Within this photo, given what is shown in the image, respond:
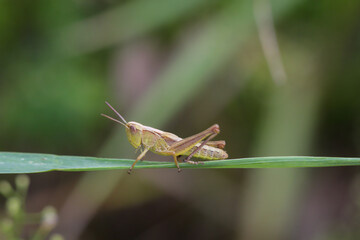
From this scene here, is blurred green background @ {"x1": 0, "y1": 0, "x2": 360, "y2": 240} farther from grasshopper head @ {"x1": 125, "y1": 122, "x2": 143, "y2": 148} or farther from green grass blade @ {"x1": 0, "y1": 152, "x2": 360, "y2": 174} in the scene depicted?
green grass blade @ {"x1": 0, "y1": 152, "x2": 360, "y2": 174}

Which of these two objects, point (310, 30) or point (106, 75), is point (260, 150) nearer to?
point (310, 30)

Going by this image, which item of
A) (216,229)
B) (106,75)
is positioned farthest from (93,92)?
(216,229)

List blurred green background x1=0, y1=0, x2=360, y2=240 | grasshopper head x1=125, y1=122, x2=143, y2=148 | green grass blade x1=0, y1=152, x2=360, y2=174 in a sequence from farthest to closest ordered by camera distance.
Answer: blurred green background x1=0, y1=0, x2=360, y2=240
grasshopper head x1=125, y1=122, x2=143, y2=148
green grass blade x1=0, y1=152, x2=360, y2=174

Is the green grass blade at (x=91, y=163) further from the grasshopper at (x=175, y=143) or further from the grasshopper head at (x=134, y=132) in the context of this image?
the grasshopper head at (x=134, y=132)

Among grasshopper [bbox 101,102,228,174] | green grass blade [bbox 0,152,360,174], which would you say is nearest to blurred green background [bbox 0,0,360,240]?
grasshopper [bbox 101,102,228,174]

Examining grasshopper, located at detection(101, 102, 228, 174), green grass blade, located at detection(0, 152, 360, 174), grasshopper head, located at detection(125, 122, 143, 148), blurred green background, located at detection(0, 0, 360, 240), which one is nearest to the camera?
green grass blade, located at detection(0, 152, 360, 174)

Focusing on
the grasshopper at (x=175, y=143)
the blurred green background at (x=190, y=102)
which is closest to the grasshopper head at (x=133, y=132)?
the grasshopper at (x=175, y=143)

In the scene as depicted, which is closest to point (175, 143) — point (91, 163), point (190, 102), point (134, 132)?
point (134, 132)

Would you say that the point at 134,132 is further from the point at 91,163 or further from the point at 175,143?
the point at 91,163
